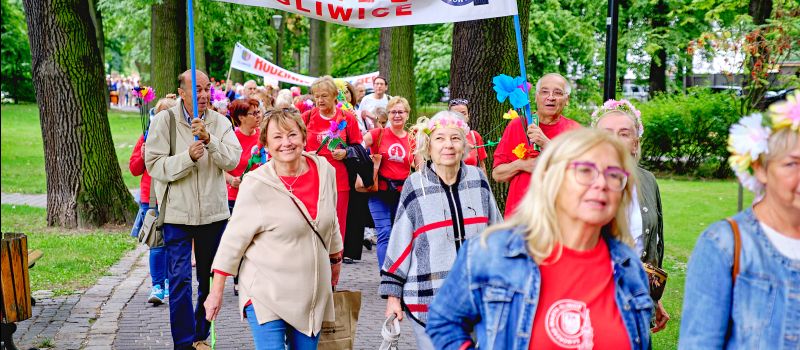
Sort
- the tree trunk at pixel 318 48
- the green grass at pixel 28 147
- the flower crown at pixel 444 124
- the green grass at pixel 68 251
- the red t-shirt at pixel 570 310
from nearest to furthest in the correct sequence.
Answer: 1. the red t-shirt at pixel 570 310
2. the flower crown at pixel 444 124
3. the green grass at pixel 68 251
4. the green grass at pixel 28 147
5. the tree trunk at pixel 318 48

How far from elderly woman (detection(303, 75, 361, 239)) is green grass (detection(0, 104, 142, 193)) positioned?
1042 cm

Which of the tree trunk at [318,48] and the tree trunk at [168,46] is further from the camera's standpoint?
the tree trunk at [318,48]

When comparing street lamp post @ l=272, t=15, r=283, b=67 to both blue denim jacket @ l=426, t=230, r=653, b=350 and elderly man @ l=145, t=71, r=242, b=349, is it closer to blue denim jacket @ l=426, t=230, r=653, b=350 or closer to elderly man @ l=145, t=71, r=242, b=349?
elderly man @ l=145, t=71, r=242, b=349

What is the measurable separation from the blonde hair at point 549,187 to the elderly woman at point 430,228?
6.19 ft

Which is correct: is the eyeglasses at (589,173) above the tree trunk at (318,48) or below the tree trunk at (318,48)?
below

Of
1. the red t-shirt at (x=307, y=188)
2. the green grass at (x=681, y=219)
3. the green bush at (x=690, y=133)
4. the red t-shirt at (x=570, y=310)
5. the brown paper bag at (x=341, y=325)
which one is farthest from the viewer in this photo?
the green bush at (x=690, y=133)

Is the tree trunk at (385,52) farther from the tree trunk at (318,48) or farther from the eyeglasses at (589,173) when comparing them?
the eyeglasses at (589,173)

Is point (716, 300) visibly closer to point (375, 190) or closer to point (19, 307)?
point (19, 307)

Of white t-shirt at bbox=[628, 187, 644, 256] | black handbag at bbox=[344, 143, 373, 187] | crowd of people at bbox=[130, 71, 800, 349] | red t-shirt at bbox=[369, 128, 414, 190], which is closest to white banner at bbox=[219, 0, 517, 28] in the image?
crowd of people at bbox=[130, 71, 800, 349]

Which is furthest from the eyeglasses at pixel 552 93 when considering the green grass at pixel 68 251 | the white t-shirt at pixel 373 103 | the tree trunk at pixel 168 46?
the tree trunk at pixel 168 46

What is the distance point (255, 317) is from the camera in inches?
203

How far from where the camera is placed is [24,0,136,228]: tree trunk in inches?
525

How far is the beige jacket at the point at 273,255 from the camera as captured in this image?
16.8 ft

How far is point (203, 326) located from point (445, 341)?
445 cm
